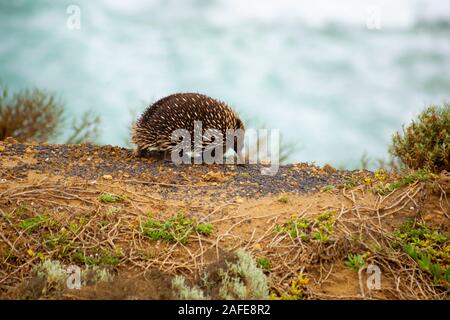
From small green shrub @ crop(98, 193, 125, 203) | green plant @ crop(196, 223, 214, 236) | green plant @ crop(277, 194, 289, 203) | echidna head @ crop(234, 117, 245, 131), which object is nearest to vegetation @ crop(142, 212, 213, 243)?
green plant @ crop(196, 223, 214, 236)

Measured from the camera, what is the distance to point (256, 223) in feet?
22.1

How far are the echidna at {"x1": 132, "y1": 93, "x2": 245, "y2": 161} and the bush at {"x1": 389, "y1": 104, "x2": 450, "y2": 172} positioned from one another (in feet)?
10.0

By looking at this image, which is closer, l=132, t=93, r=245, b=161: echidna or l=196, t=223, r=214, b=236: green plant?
l=196, t=223, r=214, b=236: green plant

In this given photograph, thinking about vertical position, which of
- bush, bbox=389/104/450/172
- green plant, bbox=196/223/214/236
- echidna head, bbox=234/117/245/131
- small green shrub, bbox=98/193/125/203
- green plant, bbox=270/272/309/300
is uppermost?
echidna head, bbox=234/117/245/131

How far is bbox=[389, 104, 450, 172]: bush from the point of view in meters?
8.48

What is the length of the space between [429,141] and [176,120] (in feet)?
14.6

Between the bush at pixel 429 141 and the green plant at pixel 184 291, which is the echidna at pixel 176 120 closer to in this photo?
the bush at pixel 429 141

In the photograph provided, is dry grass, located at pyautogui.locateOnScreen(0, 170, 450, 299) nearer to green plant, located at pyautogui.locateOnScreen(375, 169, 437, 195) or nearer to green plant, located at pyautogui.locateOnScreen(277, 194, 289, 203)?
green plant, located at pyautogui.locateOnScreen(375, 169, 437, 195)

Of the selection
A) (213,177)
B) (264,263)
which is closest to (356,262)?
(264,263)

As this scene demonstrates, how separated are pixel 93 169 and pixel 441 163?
19.0 feet

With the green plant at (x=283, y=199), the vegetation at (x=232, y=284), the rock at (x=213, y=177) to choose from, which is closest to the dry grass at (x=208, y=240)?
the vegetation at (x=232, y=284)

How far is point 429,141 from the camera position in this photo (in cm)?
861
